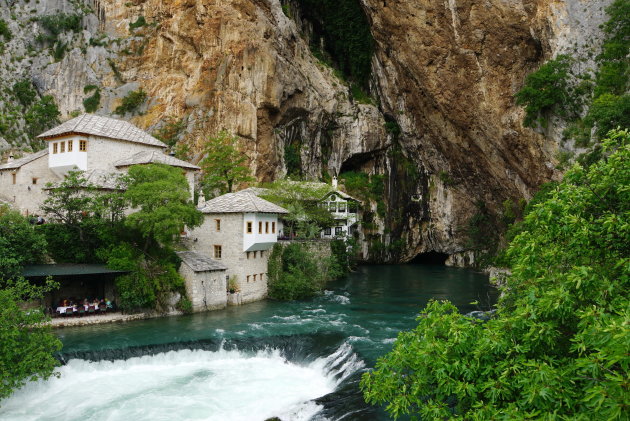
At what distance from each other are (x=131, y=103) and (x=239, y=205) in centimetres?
3186

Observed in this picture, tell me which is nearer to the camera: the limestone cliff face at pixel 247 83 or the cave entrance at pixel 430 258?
the limestone cliff face at pixel 247 83

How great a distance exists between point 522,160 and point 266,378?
3130 centimetres

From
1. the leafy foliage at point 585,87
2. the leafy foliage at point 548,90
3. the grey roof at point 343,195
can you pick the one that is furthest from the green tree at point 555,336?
the grey roof at point 343,195

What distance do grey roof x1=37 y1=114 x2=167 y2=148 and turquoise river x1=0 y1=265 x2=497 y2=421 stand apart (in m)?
Result: 15.0

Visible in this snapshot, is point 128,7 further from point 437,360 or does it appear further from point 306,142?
point 437,360

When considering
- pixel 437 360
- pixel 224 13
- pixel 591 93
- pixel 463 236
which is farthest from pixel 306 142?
pixel 437 360

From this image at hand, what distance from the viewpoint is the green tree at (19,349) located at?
14.3m

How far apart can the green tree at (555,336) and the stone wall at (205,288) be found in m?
18.9

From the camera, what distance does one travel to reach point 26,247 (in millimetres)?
23078

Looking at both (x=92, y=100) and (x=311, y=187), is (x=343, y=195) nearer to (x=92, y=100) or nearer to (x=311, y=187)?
(x=311, y=187)

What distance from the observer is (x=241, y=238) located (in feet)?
96.4

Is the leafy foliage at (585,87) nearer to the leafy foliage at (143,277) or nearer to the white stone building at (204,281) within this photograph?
the white stone building at (204,281)

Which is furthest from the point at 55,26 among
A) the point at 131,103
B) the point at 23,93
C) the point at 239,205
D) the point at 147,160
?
the point at 239,205

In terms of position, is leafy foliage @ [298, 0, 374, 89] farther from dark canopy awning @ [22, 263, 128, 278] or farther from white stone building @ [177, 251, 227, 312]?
dark canopy awning @ [22, 263, 128, 278]
